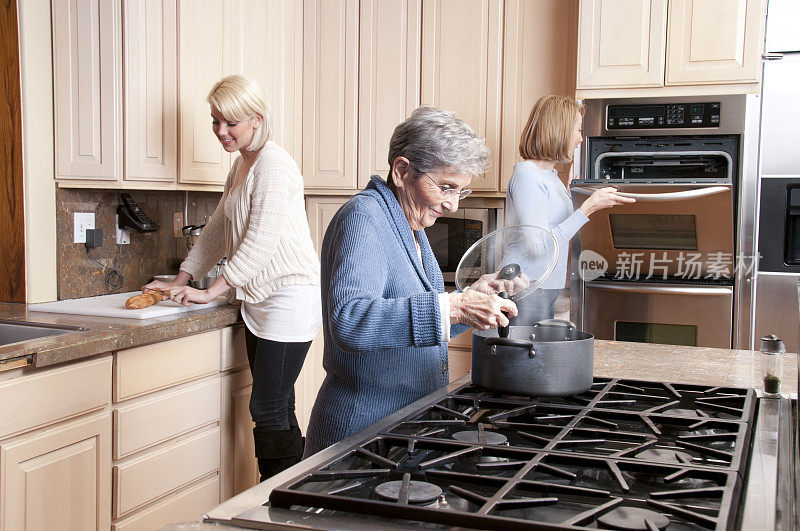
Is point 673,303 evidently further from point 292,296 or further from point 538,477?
point 538,477

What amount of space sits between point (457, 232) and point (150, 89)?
4.92 feet

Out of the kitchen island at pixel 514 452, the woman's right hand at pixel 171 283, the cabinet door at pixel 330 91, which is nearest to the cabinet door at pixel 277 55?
the cabinet door at pixel 330 91

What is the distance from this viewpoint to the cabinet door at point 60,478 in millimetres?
1909

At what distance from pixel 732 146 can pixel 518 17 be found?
3.45 feet

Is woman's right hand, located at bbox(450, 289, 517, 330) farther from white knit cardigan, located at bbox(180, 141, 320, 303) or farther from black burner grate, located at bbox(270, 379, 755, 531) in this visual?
white knit cardigan, located at bbox(180, 141, 320, 303)

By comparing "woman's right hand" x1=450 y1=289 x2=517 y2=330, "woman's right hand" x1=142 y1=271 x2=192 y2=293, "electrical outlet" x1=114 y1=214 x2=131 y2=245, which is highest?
"electrical outlet" x1=114 y1=214 x2=131 y2=245

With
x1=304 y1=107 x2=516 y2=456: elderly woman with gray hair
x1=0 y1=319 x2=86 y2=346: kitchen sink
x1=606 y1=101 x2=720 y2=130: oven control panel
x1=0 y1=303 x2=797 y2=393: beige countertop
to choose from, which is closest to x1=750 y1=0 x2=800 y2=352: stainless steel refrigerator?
x1=606 y1=101 x2=720 y2=130: oven control panel

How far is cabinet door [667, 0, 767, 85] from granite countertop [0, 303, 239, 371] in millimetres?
1938

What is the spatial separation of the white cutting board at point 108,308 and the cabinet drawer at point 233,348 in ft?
0.41

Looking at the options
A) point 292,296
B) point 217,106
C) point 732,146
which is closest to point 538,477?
point 292,296

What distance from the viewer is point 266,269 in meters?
2.61

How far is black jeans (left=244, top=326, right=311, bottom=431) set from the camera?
2.60m

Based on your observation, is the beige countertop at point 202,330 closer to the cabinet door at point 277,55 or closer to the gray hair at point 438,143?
the gray hair at point 438,143

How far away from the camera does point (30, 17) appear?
249 cm
